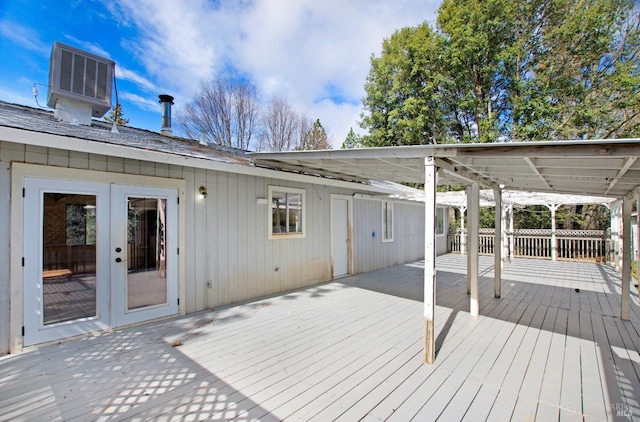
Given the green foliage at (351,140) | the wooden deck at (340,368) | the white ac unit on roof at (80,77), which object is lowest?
the wooden deck at (340,368)

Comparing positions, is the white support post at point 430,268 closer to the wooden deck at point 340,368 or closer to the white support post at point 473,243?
the wooden deck at point 340,368

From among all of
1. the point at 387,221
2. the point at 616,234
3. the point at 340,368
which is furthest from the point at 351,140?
the point at 340,368

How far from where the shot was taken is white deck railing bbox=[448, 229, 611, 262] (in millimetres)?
10242

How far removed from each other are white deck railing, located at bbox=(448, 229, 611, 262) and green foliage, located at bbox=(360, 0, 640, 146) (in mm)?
4250

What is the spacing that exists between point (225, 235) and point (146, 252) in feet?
3.88

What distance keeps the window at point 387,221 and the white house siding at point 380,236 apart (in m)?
0.18

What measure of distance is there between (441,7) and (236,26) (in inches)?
408

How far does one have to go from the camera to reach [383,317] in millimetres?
4324

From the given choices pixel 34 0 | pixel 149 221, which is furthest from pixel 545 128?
pixel 34 0

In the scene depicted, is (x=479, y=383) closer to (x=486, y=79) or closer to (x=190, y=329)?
(x=190, y=329)

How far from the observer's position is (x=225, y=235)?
16.0ft

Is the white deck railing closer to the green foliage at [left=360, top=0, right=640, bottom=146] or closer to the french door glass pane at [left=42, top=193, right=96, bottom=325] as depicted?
the green foliage at [left=360, top=0, right=640, bottom=146]

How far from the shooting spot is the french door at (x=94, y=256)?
10.6 feet

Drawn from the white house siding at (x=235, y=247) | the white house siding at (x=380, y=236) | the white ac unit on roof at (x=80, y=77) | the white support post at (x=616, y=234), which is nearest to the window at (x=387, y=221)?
the white house siding at (x=380, y=236)
